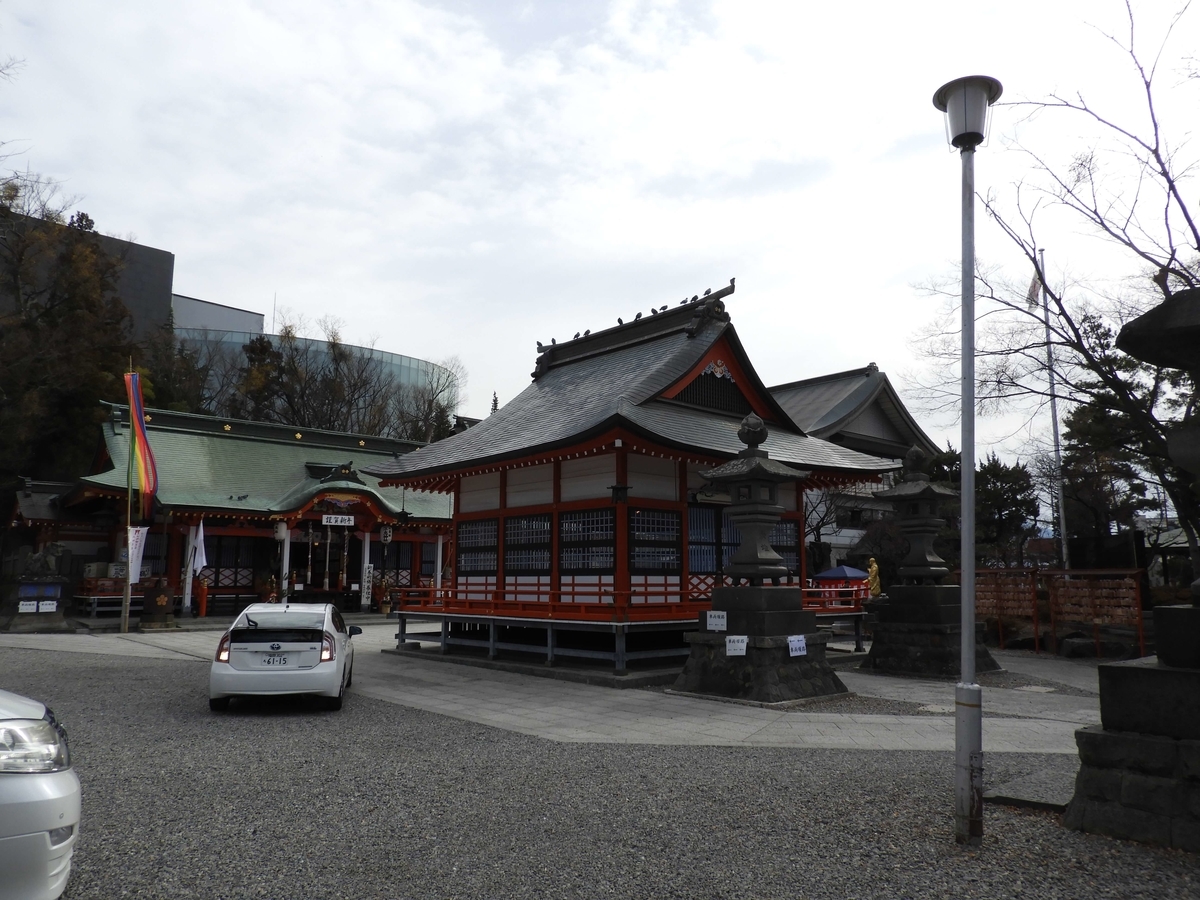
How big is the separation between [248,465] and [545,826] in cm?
2898

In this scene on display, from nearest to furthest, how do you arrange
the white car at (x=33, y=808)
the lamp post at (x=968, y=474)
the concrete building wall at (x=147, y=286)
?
the white car at (x=33, y=808) < the lamp post at (x=968, y=474) < the concrete building wall at (x=147, y=286)

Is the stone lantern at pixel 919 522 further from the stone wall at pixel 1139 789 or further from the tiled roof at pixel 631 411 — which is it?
the stone wall at pixel 1139 789

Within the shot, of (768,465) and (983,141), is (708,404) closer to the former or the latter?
(768,465)

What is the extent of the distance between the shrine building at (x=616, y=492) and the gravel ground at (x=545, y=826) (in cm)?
650

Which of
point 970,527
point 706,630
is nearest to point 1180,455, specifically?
point 970,527

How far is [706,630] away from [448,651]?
26.2ft

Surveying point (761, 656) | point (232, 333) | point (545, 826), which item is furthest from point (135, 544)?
point (232, 333)

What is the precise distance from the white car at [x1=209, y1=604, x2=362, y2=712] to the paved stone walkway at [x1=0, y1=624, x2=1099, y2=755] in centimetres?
164

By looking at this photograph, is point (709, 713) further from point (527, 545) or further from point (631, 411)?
point (527, 545)

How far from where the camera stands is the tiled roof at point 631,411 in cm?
1571

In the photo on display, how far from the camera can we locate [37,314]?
3456 centimetres

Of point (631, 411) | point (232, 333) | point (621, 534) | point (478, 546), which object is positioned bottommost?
point (478, 546)

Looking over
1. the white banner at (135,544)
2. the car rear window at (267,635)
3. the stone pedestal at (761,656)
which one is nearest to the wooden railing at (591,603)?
the stone pedestal at (761,656)

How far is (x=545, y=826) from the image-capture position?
18.7ft
